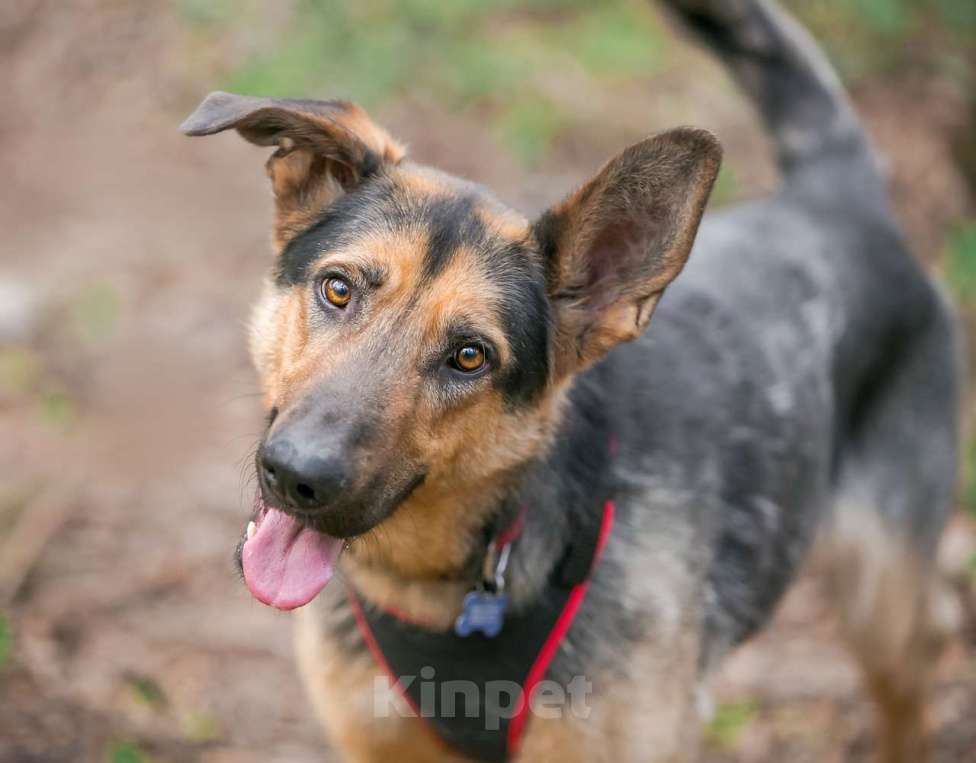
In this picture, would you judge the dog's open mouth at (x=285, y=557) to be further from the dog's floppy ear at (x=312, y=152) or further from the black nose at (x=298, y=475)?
the dog's floppy ear at (x=312, y=152)

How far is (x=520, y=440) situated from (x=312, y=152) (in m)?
1.12

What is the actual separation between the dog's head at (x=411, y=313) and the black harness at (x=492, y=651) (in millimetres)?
250

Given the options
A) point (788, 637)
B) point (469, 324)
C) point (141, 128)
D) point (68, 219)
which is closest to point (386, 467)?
point (469, 324)

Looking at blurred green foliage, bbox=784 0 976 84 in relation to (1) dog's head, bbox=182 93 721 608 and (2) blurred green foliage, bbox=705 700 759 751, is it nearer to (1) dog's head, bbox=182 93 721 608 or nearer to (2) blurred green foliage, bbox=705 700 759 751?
(2) blurred green foliage, bbox=705 700 759 751

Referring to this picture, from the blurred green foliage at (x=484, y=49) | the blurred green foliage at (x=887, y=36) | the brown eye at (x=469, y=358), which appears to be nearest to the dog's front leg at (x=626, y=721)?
the brown eye at (x=469, y=358)

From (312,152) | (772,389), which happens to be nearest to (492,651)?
(772,389)

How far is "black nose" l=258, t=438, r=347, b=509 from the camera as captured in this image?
2.85 meters

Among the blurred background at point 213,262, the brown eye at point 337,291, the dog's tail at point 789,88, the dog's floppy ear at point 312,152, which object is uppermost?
the dog's tail at point 789,88

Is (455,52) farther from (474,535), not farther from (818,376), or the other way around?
(474,535)

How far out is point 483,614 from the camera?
140 inches

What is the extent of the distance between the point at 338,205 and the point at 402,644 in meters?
1.41

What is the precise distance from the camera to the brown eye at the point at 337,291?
3371 mm

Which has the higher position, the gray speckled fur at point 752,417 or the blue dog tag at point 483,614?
the gray speckled fur at point 752,417

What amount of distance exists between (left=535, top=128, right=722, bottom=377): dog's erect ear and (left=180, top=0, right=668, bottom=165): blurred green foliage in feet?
17.7
